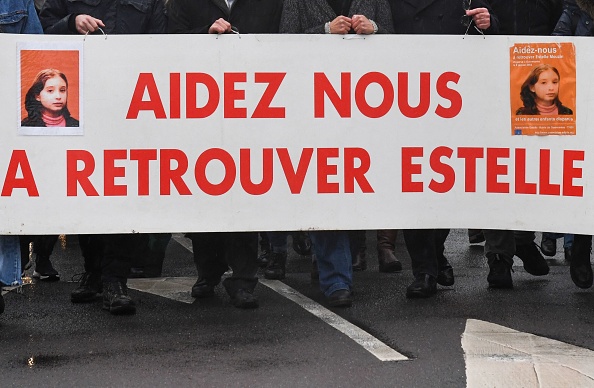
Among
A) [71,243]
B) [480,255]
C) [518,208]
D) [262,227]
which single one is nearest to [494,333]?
[518,208]

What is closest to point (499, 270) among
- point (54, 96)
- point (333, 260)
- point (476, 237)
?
point (333, 260)

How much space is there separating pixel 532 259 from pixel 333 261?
5.52ft

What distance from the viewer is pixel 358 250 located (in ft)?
30.9

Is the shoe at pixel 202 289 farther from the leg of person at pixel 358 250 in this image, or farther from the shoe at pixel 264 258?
the leg of person at pixel 358 250

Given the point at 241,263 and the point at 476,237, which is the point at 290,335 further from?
the point at 476,237

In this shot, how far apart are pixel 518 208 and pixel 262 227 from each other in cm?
159

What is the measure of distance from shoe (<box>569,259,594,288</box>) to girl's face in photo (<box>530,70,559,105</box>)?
132 cm

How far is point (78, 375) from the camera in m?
5.86

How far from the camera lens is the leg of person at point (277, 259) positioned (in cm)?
897

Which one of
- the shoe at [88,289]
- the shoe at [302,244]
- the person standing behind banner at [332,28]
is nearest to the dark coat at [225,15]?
the person standing behind banner at [332,28]

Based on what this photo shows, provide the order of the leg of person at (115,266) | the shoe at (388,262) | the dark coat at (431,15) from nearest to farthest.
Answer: the leg of person at (115,266) < the dark coat at (431,15) < the shoe at (388,262)

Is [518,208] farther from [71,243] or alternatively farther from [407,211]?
[71,243]

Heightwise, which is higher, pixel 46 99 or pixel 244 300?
pixel 46 99

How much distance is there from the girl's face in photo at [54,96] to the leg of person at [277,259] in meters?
2.48
